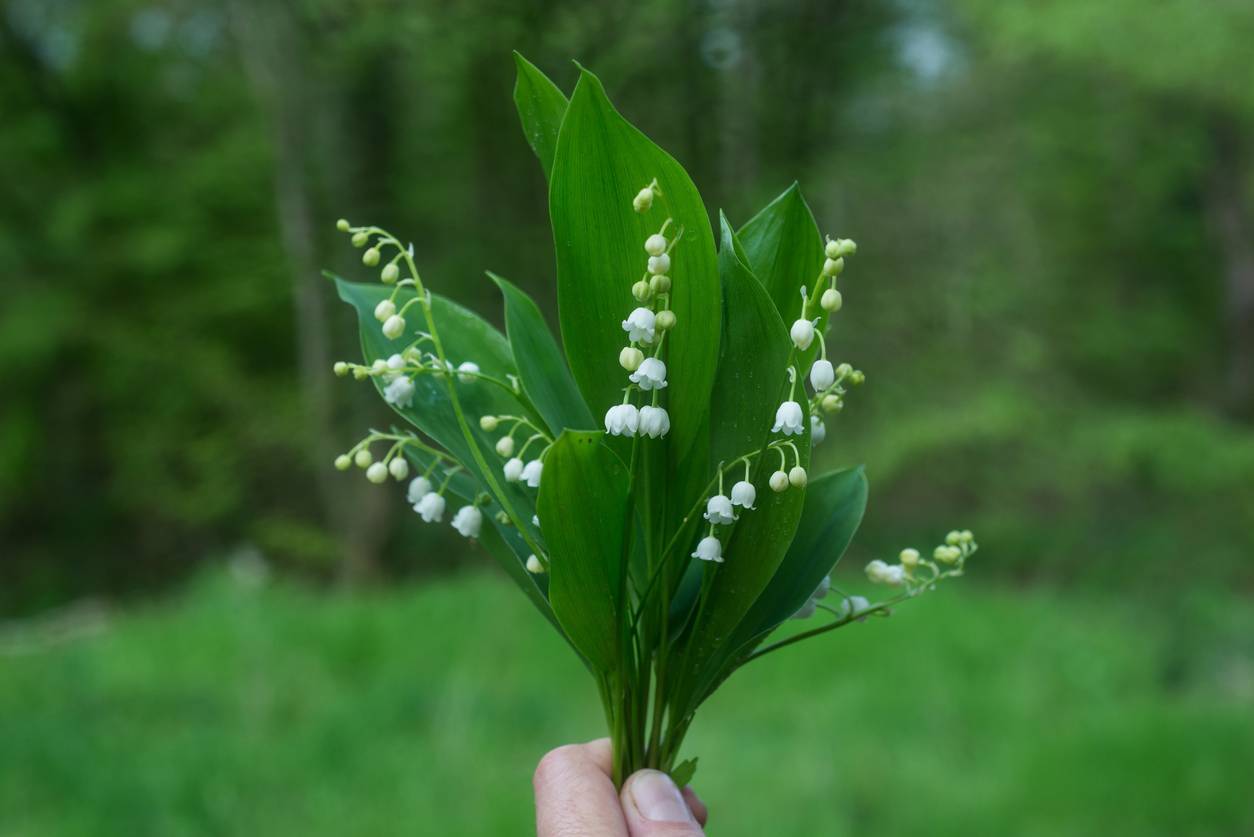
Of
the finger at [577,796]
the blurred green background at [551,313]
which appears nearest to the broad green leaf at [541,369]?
the finger at [577,796]

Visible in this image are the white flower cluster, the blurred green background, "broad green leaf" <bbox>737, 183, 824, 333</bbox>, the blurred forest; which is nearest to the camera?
the white flower cluster

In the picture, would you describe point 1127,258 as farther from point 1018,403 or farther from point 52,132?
point 52,132

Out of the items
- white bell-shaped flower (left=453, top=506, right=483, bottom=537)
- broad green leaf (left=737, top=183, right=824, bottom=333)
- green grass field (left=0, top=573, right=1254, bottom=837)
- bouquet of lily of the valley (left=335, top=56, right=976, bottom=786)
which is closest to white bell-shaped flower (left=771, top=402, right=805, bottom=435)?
bouquet of lily of the valley (left=335, top=56, right=976, bottom=786)

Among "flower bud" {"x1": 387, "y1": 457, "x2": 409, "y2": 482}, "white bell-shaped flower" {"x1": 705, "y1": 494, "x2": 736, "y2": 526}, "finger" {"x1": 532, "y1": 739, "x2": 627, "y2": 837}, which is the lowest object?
"finger" {"x1": 532, "y1": 739, "x2": 627, "y2": 837}

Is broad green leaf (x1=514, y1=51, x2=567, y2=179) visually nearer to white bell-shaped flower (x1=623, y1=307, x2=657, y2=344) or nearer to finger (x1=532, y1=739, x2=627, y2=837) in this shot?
white bell-shaped flower (x1=623, y1=307, x2=657, y2=344)

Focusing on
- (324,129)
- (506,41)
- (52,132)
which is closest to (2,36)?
(52,132)

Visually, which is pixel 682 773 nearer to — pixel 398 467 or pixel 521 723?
pixel 398 467

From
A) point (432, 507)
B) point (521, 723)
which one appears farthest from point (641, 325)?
point (521, 723)
